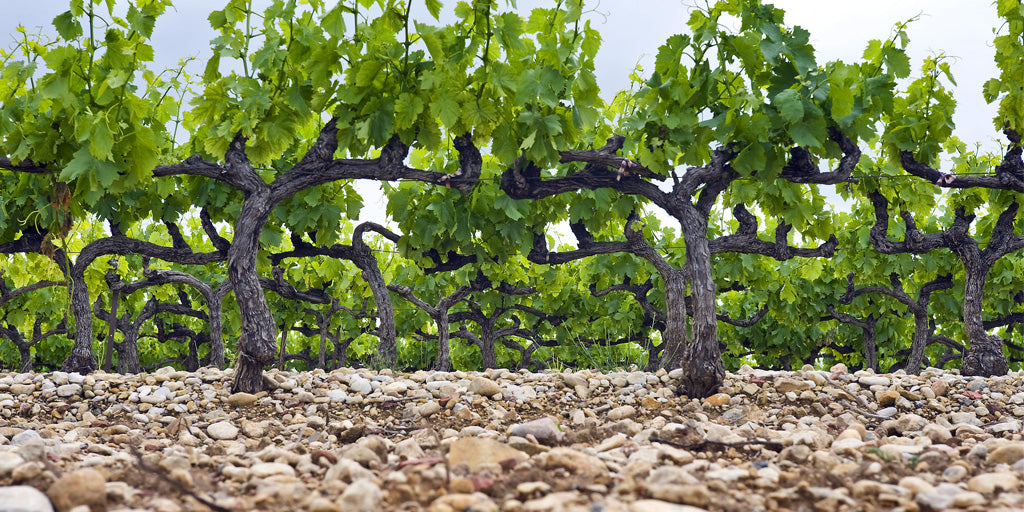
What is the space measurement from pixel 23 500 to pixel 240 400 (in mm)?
3972

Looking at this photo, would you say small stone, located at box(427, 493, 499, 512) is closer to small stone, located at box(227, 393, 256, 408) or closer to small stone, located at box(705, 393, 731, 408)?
small stone, located at box(705, 393, 731, 408)

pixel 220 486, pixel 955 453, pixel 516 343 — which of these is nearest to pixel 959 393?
pixel 955 453

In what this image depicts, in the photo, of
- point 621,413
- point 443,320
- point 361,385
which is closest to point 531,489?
point 621,413

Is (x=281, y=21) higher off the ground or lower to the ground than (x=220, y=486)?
higher

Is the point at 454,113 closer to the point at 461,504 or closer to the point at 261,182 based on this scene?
the point at 261,182

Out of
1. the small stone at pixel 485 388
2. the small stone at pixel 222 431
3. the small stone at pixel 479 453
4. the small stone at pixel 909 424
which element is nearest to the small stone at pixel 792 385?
the small stone at pixel 909 424

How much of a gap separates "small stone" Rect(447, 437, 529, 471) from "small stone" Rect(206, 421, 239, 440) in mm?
2716

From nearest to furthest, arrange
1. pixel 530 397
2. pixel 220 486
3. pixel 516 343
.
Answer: pixel 220 486 < pixel 530 397 < pixel 516 343

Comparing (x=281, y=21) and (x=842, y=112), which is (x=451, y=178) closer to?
(x=281, y=21)

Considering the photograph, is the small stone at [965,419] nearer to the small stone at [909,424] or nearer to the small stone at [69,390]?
the small stone at [909,424]

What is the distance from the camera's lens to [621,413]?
18.7 ft

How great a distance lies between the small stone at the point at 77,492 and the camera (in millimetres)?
2672

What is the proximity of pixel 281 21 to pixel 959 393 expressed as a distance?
289 inches

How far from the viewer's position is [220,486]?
3.06 meters
